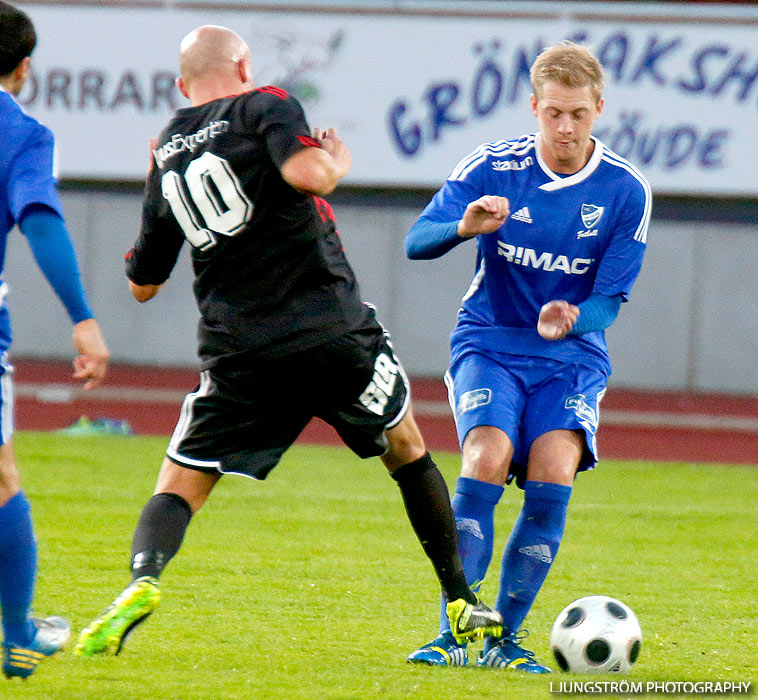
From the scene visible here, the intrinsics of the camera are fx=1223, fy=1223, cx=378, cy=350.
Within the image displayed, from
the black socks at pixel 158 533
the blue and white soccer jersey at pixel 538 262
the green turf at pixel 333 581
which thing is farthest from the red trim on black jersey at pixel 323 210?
the green turf at pixel 333 581

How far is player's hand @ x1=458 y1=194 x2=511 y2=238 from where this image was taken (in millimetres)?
3877

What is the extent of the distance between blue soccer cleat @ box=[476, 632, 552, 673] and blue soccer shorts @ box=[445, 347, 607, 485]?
1.92 feet

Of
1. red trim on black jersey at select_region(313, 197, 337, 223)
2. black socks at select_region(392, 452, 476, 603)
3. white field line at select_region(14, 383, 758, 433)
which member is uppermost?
red trim on black jersey at select_region(313, 197, 337, 223)

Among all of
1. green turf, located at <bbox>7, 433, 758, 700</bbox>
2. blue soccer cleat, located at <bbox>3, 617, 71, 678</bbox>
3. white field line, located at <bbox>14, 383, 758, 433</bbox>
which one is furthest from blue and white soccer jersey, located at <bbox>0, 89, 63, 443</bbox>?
white field line, located at <bbox>14, 383, 758, 433</bbox>

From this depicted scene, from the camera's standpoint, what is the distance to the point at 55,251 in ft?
11.2

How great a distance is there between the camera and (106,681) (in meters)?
3.75

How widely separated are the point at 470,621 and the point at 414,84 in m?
13.8

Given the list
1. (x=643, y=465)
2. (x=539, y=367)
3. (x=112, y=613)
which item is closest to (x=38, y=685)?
(x=112, y=613)

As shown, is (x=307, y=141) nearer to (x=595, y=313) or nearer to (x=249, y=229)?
(x=249, y=229)

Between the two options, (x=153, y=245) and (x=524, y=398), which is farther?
(x=524, y=398)

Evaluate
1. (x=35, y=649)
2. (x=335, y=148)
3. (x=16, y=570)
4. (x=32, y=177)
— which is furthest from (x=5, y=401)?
(x=335, y=148)

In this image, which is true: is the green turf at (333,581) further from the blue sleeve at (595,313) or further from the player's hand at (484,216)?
the player's hand at (484,216)

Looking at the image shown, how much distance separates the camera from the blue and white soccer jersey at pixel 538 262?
4.25m

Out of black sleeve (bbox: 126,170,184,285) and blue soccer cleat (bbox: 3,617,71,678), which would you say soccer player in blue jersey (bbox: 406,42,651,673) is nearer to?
black sleeve (bbox: 126,170,184,285)
